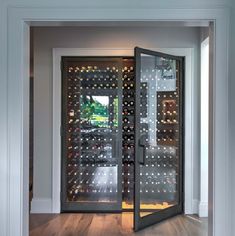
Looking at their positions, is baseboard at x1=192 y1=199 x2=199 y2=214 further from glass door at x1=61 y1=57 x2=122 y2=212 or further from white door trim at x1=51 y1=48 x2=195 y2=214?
glass door at x1=61 y1=57 x2=122 y2=212

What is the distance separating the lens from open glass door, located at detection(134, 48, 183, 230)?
14.2ft

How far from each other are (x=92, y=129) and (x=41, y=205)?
130 cm

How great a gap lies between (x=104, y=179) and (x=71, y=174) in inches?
19.8

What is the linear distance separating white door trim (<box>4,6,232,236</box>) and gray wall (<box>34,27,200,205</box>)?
2292mm

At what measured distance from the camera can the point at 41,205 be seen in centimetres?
460

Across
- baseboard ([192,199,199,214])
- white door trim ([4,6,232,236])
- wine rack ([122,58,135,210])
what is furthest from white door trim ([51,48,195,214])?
white door trim ([4,6,232,236])

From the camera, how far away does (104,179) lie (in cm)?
→ 490
